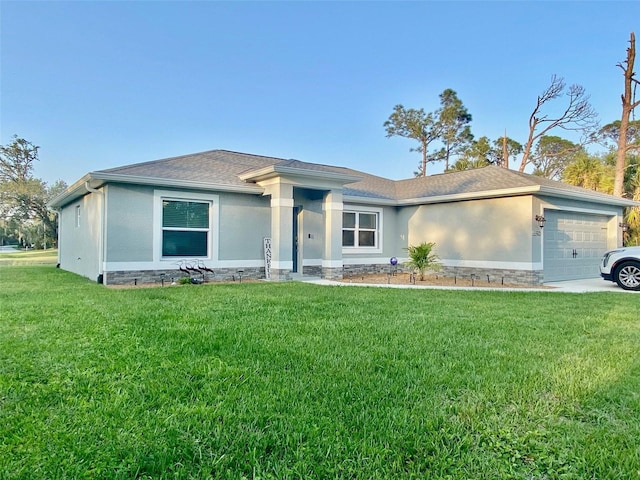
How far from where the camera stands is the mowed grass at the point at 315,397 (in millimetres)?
2113

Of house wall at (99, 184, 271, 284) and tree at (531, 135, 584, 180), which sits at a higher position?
tree at (531, 135, 584, 180)

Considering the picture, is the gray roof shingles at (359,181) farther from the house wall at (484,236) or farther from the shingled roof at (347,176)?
the house wall at (484,236)

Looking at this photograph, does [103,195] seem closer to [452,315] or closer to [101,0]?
[101,0]

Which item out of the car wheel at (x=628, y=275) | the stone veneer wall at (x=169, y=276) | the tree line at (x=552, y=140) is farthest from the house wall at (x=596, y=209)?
the stone veneer wall at (x=169, y=276)

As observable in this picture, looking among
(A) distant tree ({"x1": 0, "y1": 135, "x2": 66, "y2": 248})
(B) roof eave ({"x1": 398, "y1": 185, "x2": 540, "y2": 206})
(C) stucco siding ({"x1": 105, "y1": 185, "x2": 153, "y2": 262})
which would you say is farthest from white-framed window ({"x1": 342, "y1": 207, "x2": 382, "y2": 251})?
(A) distant tree ({"x1": 0, "y1": 135, "x2": 66, "y2": 248})

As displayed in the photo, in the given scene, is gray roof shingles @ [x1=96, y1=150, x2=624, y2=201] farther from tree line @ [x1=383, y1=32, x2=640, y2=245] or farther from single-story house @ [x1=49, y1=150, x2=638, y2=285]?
tree line @ [x1=383, y1=32, x2=640, y2=245]

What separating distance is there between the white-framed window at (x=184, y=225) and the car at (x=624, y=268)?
11.3 m

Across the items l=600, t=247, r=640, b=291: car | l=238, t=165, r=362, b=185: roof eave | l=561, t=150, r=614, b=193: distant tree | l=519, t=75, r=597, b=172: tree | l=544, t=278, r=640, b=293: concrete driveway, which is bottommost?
l=544, t=278, r=640, b=293: concrete driveway

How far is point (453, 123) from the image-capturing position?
97.8 feet

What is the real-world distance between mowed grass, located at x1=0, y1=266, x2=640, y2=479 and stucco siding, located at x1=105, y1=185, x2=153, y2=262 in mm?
4250

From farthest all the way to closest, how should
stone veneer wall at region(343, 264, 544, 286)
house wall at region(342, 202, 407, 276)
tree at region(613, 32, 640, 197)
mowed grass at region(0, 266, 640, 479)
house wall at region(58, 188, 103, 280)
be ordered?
1. tree at region(613, 32, 640, 197)
2. house wall at region(342, 202, 407, 276)
3. stone veneer wall at region(343, 264, 544, 286)
4. house wall at region(58, 188, 103, 280)
5. mowed grass at region(0, 266, 640, 479)

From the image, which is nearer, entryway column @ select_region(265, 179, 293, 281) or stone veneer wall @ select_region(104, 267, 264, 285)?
stone veneer wall @ select_region(104, 267, 264, 285)

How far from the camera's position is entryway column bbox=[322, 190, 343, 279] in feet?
39.2

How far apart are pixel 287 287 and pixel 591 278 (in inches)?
434
